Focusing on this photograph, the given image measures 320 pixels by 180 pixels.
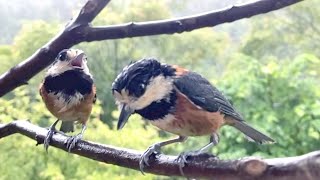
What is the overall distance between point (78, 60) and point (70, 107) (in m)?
0.08

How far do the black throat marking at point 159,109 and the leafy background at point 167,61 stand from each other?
74 cm

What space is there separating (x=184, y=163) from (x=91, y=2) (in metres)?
0.31

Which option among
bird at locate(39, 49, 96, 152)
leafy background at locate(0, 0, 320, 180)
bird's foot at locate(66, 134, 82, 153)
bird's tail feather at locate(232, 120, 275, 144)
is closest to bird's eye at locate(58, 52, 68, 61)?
bird at locate(39, 49, 96, 152)

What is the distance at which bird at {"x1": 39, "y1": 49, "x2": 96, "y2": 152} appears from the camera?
0.72 m

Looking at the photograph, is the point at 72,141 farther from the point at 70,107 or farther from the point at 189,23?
the point at 189,23

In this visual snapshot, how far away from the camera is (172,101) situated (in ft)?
2.05

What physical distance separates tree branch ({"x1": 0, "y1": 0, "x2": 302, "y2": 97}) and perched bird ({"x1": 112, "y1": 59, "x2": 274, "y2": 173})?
Result: 11 cm

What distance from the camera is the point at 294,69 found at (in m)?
1.64

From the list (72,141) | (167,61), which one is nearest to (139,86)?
(72,141)

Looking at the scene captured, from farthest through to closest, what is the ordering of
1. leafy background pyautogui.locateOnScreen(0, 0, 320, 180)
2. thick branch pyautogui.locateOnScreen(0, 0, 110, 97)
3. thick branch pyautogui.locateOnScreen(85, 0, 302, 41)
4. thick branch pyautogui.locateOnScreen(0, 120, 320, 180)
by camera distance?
leafy background pyautogui.locateOnScreen(0, 0, 320, 180) → thick branch pyautogui.locateOnScreen(0, 0, 110, 97) → thick branch pyautogui.locateOnScreen(85, 0, 302, 41) → thick branch pyautogui.locateOnScreen(0, 120, 320, 180)

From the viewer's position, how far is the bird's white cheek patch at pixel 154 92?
0.59 meters

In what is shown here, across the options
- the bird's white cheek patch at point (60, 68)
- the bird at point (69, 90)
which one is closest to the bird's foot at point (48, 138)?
the bird at point (69, 90)

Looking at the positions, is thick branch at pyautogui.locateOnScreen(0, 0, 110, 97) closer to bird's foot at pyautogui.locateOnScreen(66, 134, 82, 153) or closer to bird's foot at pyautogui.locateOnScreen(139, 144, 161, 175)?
bird's foot at pyautogui.locateOnScreen(66, 134, 82, 153)

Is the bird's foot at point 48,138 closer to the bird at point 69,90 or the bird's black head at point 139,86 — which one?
the bird at point 69,90
